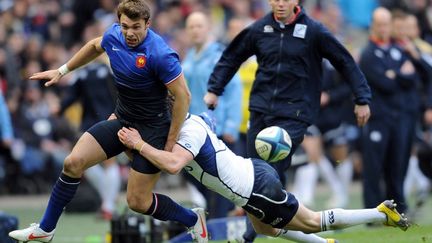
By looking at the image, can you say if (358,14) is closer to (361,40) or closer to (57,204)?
(361,40)

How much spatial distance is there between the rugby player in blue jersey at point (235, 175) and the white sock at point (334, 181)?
825cm

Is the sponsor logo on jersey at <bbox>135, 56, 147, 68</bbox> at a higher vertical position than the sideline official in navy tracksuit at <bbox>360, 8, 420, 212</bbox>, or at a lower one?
higher

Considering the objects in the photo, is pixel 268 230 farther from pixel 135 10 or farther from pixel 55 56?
pixel 55 56

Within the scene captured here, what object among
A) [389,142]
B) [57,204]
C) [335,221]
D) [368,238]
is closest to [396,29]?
[389,142]

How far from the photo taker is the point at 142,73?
10836 millimetres

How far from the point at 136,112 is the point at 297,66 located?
2.07 meters

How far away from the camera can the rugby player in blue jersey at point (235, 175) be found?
10.9 metres

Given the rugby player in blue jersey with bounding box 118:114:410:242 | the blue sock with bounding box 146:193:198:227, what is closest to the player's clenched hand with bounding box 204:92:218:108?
the rugby player in blue jersey with bounding box 118:114:410:242

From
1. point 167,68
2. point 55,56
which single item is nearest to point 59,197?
point 167,68

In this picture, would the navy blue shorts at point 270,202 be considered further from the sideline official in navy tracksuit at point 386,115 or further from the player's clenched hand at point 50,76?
the sideline official in navy tracksuit at point 386,115

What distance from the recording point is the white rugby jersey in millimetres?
11016

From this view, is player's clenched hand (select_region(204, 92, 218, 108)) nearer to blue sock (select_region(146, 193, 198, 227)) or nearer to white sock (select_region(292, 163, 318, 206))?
blue sock (select_region(146, 193, 198, 227))

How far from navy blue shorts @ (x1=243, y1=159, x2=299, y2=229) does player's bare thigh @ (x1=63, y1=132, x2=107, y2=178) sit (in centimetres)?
140

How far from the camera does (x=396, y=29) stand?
56.1ft
